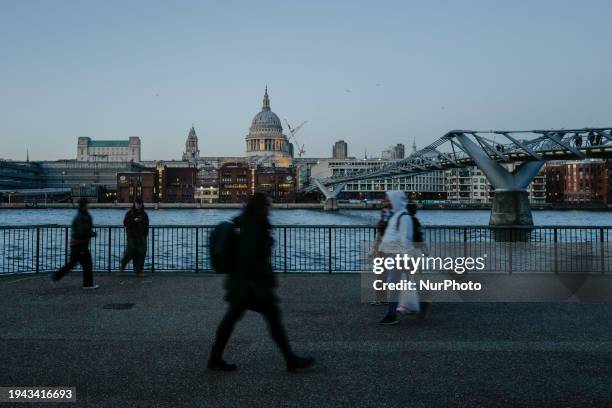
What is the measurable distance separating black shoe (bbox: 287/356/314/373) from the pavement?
9 centimetres

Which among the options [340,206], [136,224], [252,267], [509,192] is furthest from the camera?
[340,206]

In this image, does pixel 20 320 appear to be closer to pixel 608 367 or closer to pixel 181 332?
pixel 181 332

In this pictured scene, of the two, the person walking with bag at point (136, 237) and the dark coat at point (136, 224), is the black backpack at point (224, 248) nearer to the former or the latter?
the person walking with bag at point (136, 237)

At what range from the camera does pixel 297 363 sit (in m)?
6.63

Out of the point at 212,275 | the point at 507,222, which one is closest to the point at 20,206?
the point at 507,222

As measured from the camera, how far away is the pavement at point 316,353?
589cm

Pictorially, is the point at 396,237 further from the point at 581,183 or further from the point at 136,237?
the point at 581,183

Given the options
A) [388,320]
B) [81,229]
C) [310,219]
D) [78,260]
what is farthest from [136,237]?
[310,219]

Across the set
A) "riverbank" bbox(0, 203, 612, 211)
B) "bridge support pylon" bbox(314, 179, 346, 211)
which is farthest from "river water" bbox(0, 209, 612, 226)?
"bridge support pylon" bbox(314, 179, 346, 211)

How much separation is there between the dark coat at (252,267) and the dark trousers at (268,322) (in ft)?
0.29

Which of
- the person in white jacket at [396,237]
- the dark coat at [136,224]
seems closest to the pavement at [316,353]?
the person in white jacket at [396,237]

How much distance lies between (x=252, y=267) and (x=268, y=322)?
701 millimetres

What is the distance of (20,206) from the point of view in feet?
562

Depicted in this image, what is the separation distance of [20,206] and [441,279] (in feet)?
592
